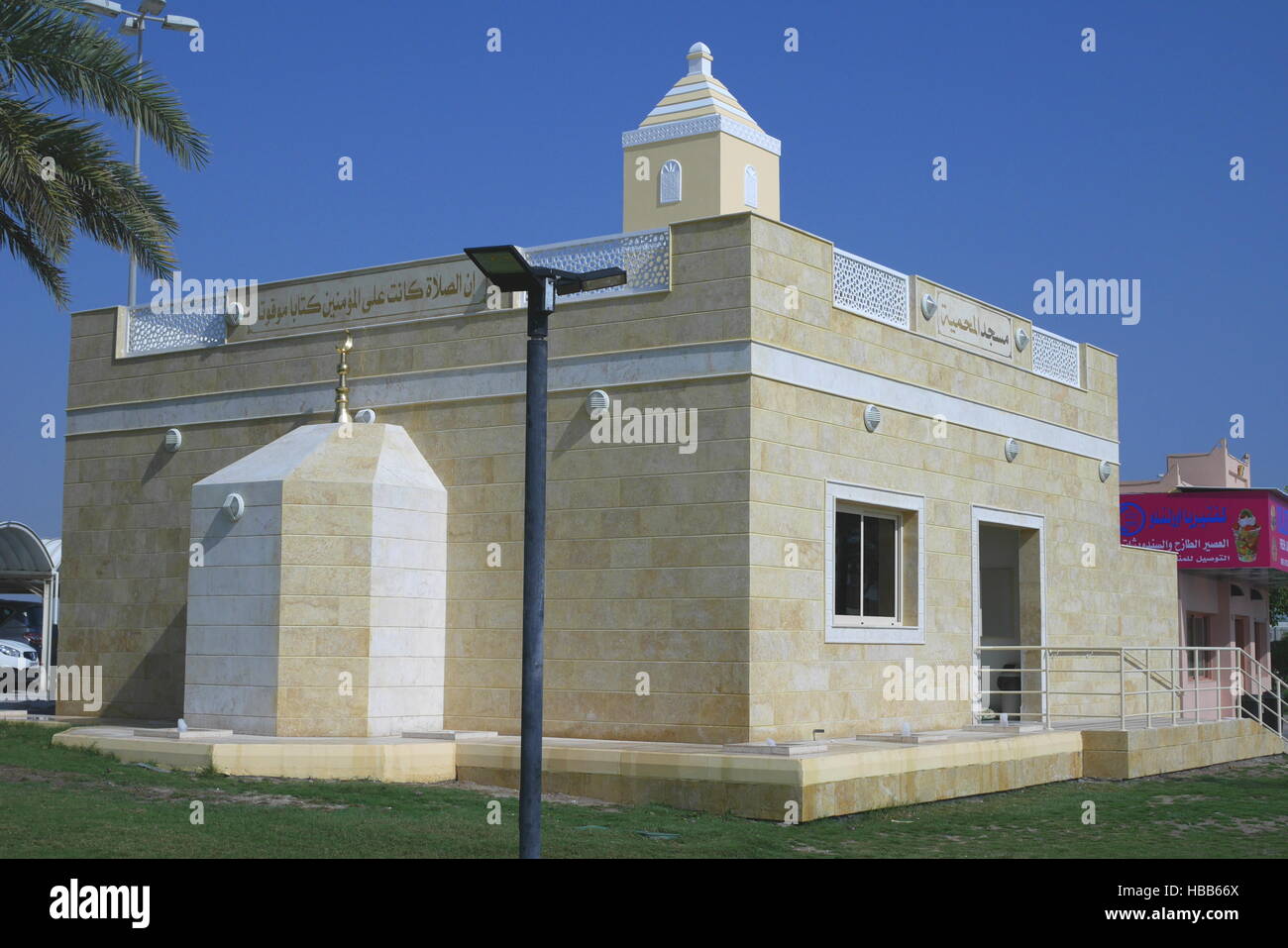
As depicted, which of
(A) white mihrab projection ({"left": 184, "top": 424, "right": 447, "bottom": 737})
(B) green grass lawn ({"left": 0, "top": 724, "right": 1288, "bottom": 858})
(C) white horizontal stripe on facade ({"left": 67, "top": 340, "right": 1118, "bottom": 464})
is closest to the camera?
(B) green grass lawn ({"left": 0, "top": 724, "right": 1288, "bottom": 858})

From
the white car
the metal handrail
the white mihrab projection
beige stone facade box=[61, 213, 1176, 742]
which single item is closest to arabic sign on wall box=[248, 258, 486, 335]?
beige stone facade box=[61, 213, 1176, 742]

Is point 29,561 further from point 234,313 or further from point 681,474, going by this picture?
point 681,474

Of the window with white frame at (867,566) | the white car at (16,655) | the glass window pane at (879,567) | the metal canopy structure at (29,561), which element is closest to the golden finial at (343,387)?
the window with white frame at (867,566)

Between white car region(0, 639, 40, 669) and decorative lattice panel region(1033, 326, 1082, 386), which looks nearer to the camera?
decorative lattice panel region(1033, 326, 1082, 386)

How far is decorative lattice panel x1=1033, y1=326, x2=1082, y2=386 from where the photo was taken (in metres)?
20.5

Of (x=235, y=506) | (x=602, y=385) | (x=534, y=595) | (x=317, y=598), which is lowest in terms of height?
(x=534, y=595)

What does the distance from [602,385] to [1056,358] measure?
27.6ft

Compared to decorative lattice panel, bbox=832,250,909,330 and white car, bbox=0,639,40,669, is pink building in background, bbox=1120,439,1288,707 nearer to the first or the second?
decorative lattice panel, bbox=832,250,909,330

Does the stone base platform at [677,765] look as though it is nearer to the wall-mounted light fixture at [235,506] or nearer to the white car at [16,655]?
the wall-mounted light fixture at [235,506]

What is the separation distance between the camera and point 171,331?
62.8 feet

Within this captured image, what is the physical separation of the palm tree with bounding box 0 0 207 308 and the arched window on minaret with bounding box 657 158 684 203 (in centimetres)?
970

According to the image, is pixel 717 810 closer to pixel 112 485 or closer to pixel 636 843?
pixel 636 843

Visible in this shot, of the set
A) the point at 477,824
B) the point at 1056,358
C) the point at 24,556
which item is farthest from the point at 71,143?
the point at 24,556
